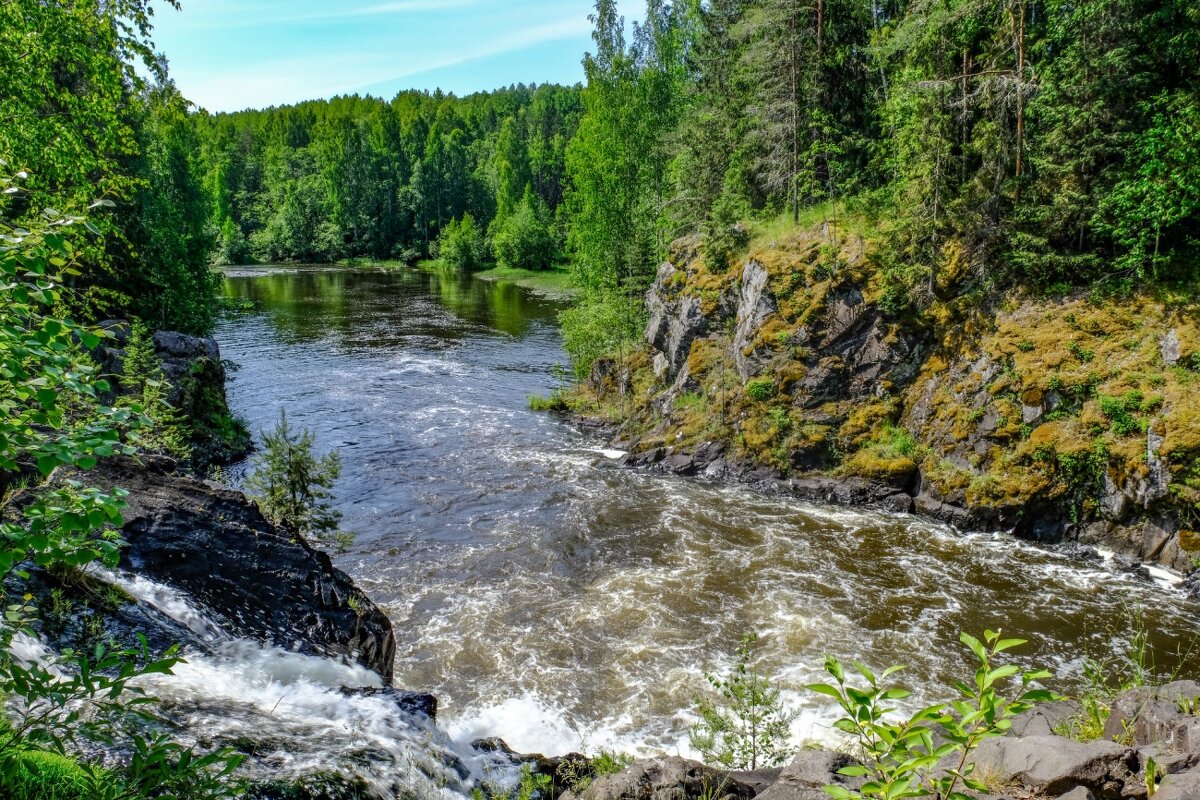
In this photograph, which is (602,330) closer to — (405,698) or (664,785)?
(405,698)

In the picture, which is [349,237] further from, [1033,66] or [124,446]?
[124,446]

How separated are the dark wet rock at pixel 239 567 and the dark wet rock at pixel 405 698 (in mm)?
960

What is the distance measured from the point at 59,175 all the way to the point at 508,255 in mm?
70797

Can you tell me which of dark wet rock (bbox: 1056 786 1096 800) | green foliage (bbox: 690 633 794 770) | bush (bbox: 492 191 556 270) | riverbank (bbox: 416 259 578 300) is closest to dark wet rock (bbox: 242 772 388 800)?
green foliage (bbox: 690 633 794 770)

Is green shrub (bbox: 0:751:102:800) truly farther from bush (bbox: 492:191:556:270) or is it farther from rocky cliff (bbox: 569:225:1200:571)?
bush (bbox: 492:191:556:270)

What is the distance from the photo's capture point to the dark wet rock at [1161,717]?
6.12 metres

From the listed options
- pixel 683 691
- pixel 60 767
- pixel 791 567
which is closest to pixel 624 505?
pixel 791 567

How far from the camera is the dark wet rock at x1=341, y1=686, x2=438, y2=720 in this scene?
7.45 metres

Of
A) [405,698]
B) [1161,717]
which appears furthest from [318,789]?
[1161,717]

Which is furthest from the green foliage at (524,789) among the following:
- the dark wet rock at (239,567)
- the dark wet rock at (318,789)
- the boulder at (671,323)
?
the boulder at (671,323)

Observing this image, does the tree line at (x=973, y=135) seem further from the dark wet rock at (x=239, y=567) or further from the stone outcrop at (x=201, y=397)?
the stone outcrop at (x=201, y=397)

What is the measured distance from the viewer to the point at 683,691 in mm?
11039

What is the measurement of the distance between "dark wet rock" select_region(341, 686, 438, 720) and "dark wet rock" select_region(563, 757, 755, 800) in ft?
6.10

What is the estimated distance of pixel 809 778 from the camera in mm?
6188
